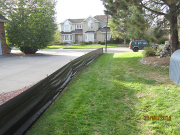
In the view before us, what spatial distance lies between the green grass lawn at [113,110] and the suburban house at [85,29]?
4128cm

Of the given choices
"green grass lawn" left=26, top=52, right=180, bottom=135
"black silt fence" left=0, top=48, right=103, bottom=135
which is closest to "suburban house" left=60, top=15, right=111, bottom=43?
"green grass lawn" left=26, top=52, right=180, bottom=135

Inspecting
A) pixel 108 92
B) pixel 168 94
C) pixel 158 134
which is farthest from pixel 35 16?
pixel 158 134

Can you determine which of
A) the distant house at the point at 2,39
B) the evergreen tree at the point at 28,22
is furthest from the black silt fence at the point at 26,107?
the distant house at the point at 2,39

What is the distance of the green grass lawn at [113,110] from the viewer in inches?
156

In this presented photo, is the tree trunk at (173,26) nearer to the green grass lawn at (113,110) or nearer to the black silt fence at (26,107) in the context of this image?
the green grass lawn at (113,110)

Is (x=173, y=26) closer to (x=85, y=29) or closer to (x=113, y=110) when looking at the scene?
(x=113, y=110)

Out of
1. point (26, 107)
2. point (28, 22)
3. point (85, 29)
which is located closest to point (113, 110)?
point (26, 107)

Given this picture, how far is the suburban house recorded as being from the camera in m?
48.0

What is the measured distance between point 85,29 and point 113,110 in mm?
47050

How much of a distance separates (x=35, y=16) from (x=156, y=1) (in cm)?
1593

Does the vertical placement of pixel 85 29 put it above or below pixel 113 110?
above

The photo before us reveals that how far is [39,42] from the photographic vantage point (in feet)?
68.4

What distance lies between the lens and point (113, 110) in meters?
4.94

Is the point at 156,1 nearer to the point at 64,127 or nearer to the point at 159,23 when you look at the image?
the point at 159,23
